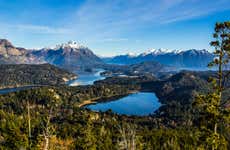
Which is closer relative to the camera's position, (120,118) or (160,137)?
(160,137)

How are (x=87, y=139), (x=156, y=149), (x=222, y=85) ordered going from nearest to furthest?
(x=222, y=85) < (x=87, y=139) < (x=156, y=149)

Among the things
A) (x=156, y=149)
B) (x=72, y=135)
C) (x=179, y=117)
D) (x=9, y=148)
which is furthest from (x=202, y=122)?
(x=179, y=117)

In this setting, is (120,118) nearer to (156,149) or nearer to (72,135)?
(72,135)

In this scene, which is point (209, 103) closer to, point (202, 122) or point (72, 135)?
point (202, 122)

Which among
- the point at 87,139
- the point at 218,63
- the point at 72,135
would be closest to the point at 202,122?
the point at 218,63

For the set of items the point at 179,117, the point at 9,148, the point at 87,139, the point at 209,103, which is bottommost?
the point at 179,117

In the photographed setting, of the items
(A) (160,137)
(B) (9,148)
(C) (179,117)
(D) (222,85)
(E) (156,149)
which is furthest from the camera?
(C) (179,117)

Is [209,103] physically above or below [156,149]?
above

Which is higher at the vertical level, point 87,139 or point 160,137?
point 87,139

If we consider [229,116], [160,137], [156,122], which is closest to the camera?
[229,116]
